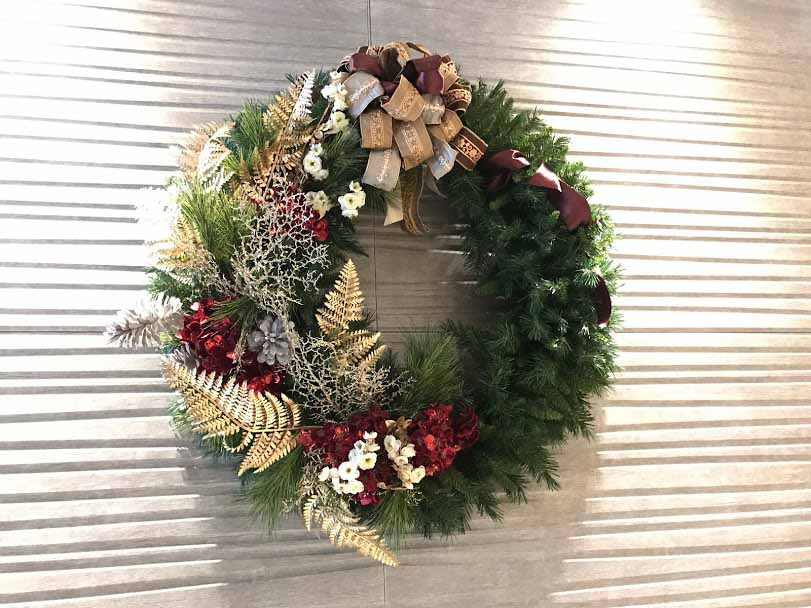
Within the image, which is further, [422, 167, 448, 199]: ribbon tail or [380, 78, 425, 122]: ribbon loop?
[422, 167, 448, 199]: ribbon tail

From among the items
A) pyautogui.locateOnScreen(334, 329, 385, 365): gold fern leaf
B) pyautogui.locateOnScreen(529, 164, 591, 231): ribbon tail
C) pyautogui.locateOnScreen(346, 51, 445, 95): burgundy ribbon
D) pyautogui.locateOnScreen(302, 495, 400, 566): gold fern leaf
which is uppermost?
pyautogui.locateOnScreen(346, 51, 445, 95): burgundy ribbon

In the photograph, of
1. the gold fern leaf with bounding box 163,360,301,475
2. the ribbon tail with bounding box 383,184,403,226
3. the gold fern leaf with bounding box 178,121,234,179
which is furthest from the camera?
the ribbon tail with bounding box 383,184,403,226

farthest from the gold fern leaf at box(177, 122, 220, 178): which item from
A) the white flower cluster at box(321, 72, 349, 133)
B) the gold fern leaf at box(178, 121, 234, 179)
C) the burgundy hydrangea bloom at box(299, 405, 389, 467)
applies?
the burgundy hydrangea bloom at box(299, 405, 389, 467)

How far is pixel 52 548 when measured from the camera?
3.89 ft

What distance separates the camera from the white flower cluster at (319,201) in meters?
1.17

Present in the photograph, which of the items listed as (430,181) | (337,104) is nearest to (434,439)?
(430,181)

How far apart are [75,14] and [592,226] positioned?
112 centimetres

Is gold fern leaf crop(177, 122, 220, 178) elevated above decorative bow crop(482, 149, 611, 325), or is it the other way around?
decorative bow crop(482, 149, 611, 325)

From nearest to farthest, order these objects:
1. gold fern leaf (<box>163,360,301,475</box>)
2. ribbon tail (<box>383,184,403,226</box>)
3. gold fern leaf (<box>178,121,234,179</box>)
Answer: gold fern leaf (<box>163,360,301,475</box>)
gold fern leaf (<box>178,121,234,179</box>)
ribbon tail (<box>383,184,403,226</box>)

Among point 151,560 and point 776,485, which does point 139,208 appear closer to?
point 151,560

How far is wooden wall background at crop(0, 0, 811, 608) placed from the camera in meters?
1.22

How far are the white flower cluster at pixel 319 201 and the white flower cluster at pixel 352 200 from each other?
0.08 feet

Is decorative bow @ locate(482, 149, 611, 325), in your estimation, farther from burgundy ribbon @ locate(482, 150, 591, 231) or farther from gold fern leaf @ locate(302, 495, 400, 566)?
gold fern leaf @ locate(302, 495, 400, 566)

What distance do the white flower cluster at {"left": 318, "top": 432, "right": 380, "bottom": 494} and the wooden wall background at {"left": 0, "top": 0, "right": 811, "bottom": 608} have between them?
0.26 meters
